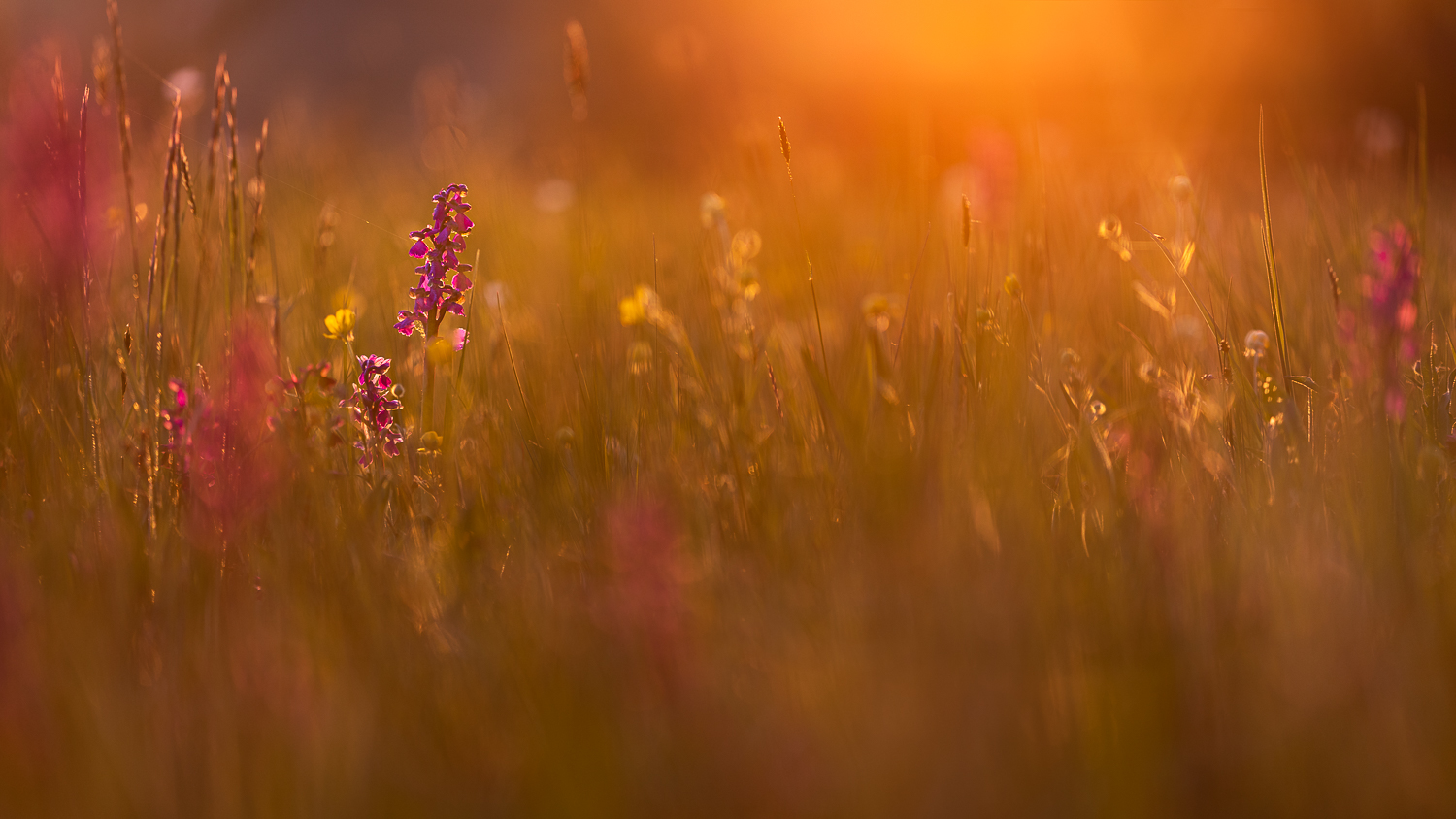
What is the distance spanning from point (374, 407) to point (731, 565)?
67 cm

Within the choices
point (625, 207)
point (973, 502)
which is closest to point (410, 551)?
point (973, 502)

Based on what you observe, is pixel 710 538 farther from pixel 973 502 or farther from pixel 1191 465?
pixel 1191 465

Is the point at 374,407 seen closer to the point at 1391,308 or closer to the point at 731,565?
the point at 731,565

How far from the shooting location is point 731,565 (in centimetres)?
109

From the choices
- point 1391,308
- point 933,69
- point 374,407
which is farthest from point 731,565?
point 933,69

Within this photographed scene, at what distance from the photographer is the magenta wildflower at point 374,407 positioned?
1429 millimetres

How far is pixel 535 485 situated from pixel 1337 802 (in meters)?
1.01

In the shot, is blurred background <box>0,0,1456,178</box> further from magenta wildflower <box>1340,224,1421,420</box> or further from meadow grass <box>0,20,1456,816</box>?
magenta wildflower <box>1340,224,1421,420</box>

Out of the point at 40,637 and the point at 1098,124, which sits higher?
the point at 1098,124

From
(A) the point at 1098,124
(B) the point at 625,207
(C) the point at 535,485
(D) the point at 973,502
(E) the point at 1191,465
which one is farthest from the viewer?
(A) the point at 1098,124

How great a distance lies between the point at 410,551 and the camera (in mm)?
1205

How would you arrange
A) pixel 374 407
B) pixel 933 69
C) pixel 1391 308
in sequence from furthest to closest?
pixel 933 69 → pixel 374 407 → pixel 1391 308

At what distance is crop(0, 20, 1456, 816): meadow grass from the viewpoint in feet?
2.37

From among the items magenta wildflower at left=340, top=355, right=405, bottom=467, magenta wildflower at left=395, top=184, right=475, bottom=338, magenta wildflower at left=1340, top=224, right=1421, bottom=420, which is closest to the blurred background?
magenta wildflower at left=395, top=184, right=475, bottom=338
